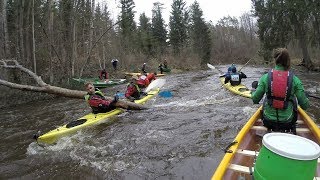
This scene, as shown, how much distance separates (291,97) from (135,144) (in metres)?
3.85

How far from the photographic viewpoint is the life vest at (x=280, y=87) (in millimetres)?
4238

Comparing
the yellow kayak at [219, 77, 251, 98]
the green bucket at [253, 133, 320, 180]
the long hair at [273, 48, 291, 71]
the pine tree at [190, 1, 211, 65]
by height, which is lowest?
the yellow kayak at [219, 77, 251, 98]

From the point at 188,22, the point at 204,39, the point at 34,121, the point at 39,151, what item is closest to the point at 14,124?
the point at 34,121

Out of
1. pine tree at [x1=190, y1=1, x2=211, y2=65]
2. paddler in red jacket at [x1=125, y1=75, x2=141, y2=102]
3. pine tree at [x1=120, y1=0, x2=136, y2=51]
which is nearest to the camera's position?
paddler in red jacket at [x1=125, y1=75, x2=141, y2=102]

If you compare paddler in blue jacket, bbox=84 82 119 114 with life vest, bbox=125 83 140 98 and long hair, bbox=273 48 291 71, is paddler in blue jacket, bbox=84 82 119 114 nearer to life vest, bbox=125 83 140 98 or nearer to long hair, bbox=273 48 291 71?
life vest, bbox=125 83 140 98

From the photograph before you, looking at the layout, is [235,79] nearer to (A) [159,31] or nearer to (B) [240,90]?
(B) [240,90]

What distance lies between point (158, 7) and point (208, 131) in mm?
44687

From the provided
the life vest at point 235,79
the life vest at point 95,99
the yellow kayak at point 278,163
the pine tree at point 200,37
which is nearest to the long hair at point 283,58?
the yellow kayak at point 278,163

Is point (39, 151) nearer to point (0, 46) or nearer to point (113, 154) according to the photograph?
point (113, 154)

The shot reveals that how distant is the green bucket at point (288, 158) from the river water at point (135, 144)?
9.05ft

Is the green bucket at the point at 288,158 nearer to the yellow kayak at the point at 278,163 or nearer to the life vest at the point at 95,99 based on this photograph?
the yellow kayak at the point at 278,163

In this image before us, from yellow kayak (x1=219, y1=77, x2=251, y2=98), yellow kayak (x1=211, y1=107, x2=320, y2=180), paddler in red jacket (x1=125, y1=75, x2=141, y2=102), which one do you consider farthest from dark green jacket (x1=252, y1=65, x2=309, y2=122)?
paddler in red jacket (x1=125, y1=75, x2=141, y2=102)

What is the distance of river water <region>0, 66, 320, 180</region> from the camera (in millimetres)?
5820

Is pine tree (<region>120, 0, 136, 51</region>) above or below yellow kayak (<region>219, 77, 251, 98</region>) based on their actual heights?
above
